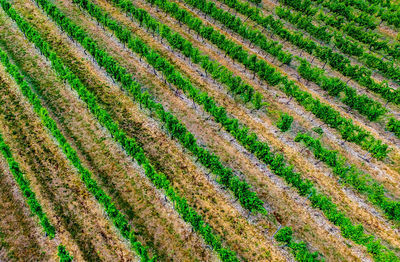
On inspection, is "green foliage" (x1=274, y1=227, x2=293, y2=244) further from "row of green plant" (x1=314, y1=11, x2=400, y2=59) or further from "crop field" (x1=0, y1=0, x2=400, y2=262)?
"row of green plant" (x1=314, y1=11, x2=400, y2=59)

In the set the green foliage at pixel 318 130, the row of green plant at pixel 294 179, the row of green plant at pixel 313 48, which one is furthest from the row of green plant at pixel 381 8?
the row of green plant at pixel 294 179

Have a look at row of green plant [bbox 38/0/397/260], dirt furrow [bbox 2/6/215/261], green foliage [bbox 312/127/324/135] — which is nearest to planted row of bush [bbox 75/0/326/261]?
row of green plant [bbox 38/0/397/260]

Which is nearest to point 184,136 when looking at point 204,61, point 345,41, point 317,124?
point 204,61

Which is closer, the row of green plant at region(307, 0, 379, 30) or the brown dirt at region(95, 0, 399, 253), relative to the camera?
the brown dirt at region(95, 0, 399, 253)

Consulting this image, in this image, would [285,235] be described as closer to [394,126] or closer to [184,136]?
[184,136]

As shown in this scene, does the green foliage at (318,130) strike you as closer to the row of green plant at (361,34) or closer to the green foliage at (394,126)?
the green foliage at (394,126)

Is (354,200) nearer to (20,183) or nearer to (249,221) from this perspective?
(249,221)
